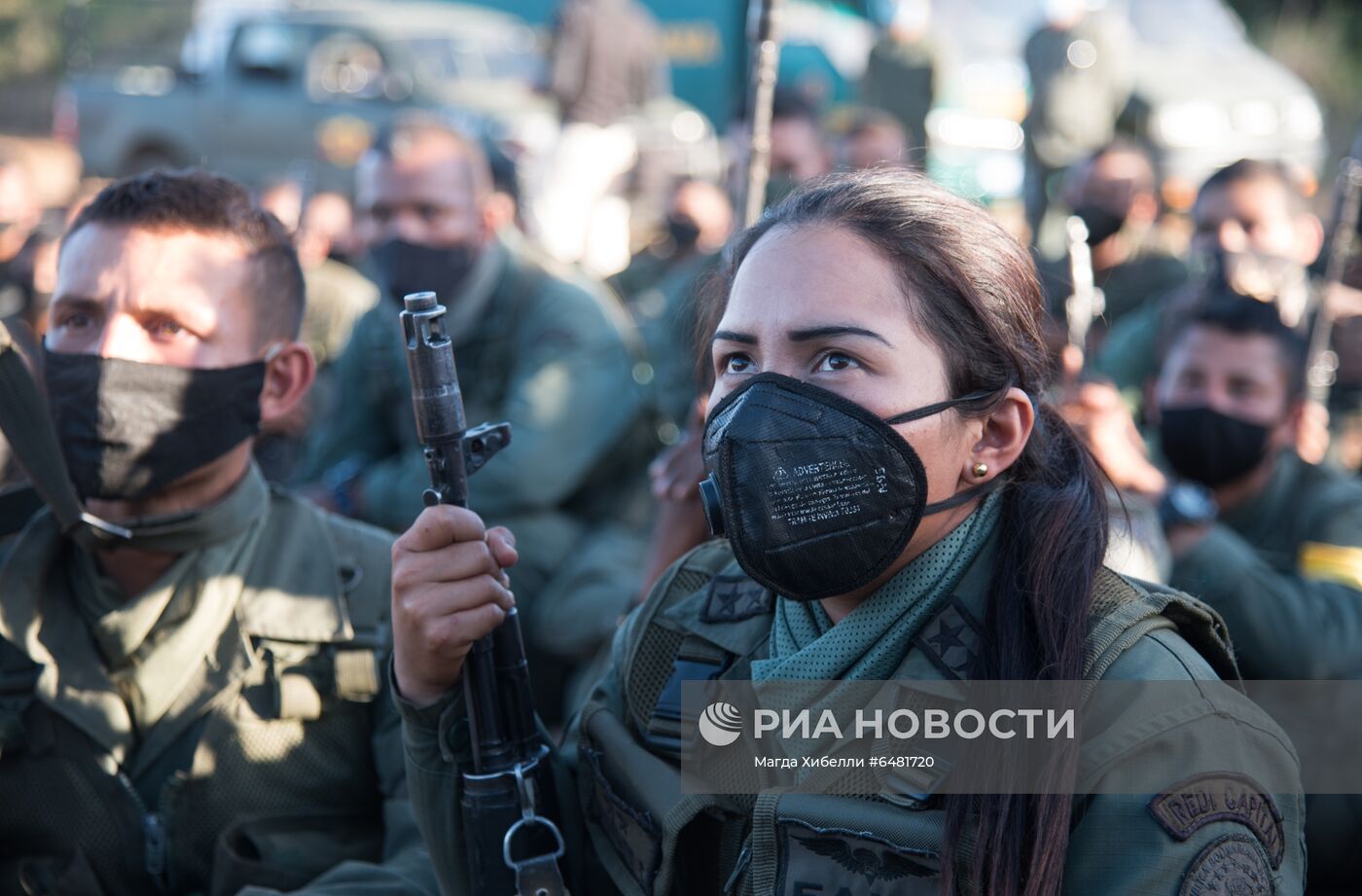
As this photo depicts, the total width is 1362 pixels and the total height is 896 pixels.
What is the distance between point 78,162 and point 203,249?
46.2 ft

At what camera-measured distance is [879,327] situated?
1837 millimetres

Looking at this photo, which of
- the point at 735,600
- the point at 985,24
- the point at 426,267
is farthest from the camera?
the point at 985,24

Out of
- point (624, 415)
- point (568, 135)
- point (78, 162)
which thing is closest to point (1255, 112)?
point (568, 135)

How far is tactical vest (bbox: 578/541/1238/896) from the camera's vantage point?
1723 mm

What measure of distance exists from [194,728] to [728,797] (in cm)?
107

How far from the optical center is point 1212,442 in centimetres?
354

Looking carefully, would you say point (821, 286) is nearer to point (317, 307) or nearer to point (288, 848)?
point (288, 848)

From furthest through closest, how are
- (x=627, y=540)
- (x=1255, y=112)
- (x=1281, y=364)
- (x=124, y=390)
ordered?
(x=1255, y=112)
(x=627, y=540)
(x=1281, y=364)
(x=124, y=390)

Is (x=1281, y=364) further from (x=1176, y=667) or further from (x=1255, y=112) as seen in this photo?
(x=1255, y=112)

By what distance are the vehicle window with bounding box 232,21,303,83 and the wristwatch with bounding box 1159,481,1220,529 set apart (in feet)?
38.8

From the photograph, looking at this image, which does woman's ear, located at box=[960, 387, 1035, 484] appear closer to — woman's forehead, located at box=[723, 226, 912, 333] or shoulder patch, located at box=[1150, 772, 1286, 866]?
woman's forehead, located at box=[723, 226, 912, 333]

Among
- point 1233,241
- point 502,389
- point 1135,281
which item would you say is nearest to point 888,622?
point 502,389

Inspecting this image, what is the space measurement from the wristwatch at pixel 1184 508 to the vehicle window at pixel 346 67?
1099 cm

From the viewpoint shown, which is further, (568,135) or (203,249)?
(568,135)
